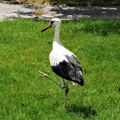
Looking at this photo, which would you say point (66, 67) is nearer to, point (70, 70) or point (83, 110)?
point (70, 70)

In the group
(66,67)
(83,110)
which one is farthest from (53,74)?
(66,67)

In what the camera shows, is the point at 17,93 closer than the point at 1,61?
Yes

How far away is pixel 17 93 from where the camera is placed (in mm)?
7961

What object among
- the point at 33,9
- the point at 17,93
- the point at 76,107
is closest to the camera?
the point at 76,107

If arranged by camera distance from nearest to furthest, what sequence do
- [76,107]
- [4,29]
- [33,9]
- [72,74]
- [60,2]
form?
[72,74] → [76,107] → [4,29] → [33,9] → [60,2]

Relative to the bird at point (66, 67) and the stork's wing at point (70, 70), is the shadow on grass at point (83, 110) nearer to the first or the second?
the bird at point (66, 67)

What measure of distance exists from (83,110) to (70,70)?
2.35 feet

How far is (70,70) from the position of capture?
22.8 feet

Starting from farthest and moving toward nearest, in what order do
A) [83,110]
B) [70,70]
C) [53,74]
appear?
1. [53,74]
2. [83,110]
3. [70,70]

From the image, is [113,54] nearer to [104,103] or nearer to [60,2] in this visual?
[104,103]

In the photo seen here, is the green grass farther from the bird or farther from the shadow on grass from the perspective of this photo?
the bird

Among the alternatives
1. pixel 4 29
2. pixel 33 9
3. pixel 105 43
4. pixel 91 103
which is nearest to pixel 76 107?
pixel 91 103

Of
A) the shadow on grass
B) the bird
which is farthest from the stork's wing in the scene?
the shadow on grass

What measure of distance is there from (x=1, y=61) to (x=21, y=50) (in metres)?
0.92
